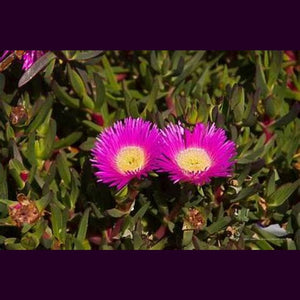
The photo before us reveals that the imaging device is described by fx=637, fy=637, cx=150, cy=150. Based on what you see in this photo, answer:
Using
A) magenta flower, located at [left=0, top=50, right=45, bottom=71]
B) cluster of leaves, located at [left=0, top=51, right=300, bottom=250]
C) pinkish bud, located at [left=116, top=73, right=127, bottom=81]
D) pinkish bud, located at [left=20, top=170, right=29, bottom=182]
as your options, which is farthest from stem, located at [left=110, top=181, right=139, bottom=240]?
pinkish bud, located at [left=116, top=73, right=127, bottom=81]

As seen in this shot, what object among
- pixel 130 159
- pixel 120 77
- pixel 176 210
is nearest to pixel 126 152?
pixel 130 159

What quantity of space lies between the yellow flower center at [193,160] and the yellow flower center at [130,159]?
0.21ft

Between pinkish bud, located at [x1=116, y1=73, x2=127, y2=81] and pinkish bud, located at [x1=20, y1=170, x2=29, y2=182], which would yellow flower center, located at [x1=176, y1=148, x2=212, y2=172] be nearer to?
pinkish bud, located at [x1=20, y1=170, x2=29, y2=182]

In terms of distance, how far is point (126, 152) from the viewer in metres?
1.05

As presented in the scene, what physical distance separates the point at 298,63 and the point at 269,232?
47 centimetres

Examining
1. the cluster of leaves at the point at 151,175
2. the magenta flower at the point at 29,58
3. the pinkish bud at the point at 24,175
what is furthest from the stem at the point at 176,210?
the magenta flower at the point at 29,58

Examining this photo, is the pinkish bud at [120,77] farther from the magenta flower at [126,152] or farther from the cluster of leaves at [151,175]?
the magenta flower at [126,152]

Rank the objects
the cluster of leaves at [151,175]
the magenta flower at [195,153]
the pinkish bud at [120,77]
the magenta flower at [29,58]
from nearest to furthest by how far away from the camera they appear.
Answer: the magenta flower at [195,153] < the cluster of leaves at [151,175] < the magenta flower at [29,58] < the pinkish bud at [120,77]

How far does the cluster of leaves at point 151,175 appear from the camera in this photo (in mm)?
1076

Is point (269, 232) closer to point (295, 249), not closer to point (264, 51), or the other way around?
point (295, 249)

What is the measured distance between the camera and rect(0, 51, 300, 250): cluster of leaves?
1.08 m

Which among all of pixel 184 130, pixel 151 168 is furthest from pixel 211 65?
pixel 151 168

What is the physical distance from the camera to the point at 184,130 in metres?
1.06

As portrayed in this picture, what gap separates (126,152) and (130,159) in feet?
0.08
